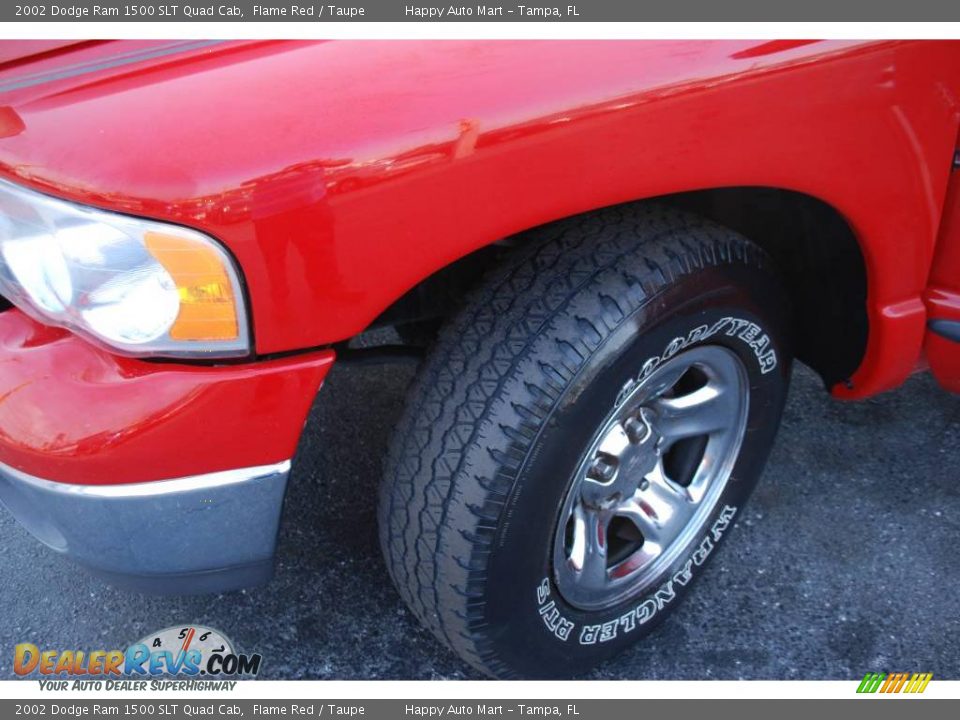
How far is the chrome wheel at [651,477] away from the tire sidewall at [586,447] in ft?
0.09

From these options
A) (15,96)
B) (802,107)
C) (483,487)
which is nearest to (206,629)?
(483,487)

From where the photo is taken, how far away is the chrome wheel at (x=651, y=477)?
5.35 feet

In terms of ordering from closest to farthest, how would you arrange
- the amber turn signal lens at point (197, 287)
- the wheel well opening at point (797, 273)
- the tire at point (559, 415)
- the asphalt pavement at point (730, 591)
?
the amber turn signal lens at point (197, 287) → the tire at point (559, 415) → the wheel well opening at point (797, 273) → the asphalt pavement at point (730, 591)

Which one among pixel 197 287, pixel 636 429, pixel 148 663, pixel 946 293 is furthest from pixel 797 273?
pixel 148 663

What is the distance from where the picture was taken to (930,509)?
2.19 metres

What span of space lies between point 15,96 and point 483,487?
94 cm

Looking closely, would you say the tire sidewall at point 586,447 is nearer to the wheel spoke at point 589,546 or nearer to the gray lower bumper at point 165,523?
the wheel spoke at point 589,546

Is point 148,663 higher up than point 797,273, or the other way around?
point 797,273

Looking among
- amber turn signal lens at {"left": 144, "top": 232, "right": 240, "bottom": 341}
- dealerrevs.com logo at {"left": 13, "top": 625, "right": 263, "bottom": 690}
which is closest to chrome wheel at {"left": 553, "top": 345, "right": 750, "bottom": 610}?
amber turn signal lens at {"left": 144, "top": 232, "right": 240, "bottom": 341}

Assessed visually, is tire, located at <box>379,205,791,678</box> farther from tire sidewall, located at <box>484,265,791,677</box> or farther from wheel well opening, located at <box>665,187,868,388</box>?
wheel well opening, located at <box>665,187,868,388</box>

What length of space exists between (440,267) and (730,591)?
47.9 inches

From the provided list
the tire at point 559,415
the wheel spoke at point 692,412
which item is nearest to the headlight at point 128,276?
the tire at point 559,415

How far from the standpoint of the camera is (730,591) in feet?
6.55

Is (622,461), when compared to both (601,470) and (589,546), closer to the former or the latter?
(601,470)
